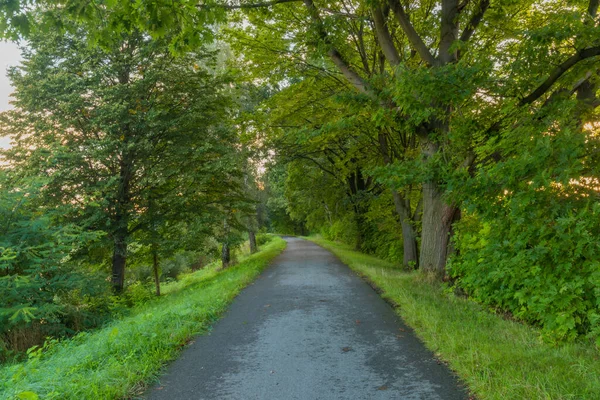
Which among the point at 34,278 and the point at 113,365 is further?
the point at 34,278

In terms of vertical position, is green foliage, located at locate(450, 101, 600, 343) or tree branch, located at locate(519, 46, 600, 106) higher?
tree branch, located at locate(519, 46, 600, 106)

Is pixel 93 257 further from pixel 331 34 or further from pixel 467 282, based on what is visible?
pixel 467 282

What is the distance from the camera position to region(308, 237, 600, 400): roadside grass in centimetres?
337

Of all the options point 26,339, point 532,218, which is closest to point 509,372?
point 532,218

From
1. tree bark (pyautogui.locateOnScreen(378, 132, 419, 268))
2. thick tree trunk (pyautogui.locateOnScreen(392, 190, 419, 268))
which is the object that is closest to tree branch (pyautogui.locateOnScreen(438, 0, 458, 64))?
tree bark (pyautogui.locateOnScreen(378, 132, 419, 268))

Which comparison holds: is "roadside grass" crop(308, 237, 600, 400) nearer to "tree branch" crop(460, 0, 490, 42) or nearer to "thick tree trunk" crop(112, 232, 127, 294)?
"tree branch" crop(460, 0, 490, 42)

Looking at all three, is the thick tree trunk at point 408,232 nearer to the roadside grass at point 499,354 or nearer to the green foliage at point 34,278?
the roadside grass at point 499,354

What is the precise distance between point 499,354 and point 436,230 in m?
5.26

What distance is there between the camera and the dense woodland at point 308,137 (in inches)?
192

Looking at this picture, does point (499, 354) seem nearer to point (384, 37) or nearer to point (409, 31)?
point (409, 31)

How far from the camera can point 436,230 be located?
30.3ft

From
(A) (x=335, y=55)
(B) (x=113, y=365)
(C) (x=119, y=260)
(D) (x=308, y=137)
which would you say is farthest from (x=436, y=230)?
(C) (x=119, y=260)

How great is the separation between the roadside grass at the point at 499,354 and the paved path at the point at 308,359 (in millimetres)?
222

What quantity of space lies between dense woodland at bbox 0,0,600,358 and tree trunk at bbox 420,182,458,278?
0.03 m
